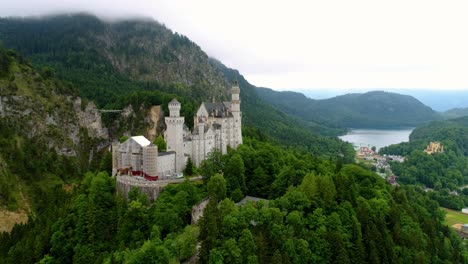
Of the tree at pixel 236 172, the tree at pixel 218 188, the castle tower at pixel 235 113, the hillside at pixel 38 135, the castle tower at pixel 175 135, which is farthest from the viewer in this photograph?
the hillside at pixel 38 135

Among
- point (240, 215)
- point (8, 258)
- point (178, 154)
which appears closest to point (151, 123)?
point (178, 154)

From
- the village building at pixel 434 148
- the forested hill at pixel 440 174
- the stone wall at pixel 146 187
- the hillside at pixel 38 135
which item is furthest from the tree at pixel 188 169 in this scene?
the village building at pixel 434 148

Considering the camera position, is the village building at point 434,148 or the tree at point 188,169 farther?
the village building at point 434,148

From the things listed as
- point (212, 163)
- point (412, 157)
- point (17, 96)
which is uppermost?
point (17, 96)

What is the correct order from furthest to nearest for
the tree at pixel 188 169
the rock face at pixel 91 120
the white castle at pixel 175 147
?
the rock face at pixel 91 120 < the tree at pixel 188 169 < the white castle at pixel 175 147

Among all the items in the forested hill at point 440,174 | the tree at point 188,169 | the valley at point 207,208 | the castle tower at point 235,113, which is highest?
the castle tower at point 235,113

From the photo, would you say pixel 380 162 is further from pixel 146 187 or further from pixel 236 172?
pixel 146 187

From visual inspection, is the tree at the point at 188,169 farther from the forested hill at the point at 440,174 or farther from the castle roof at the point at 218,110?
the forested hill at the point at 440,174

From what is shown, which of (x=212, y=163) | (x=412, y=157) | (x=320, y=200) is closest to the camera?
(x=320, y=200)

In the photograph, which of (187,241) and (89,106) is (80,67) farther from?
(187,241)
